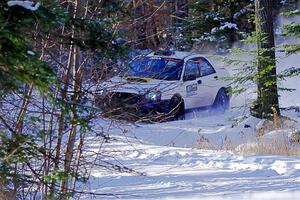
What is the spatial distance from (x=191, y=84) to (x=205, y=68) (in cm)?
122

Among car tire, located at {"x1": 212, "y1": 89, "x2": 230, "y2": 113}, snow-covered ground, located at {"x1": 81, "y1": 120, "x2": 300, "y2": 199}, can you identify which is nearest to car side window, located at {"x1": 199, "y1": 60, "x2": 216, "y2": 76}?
car tire, located at {"x1": 212, "y1": 89, "x2": 230, "y2": 113}

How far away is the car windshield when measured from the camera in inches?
258

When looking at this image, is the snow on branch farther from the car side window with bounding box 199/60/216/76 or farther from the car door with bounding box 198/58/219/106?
the car side window with bounding box 199/60/216/76

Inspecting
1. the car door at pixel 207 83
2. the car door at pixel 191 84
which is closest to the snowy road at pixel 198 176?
the car door at pixel 191 84

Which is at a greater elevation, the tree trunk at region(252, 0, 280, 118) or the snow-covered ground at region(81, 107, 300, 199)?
the tree trunk at region(252, 0, 280, 118)

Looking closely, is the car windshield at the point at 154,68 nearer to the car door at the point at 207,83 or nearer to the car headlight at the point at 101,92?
the car headlight at the point at 101,92

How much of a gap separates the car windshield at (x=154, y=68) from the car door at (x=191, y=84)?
0.38 meters

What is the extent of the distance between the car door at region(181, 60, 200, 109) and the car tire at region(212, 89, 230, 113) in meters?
1.22

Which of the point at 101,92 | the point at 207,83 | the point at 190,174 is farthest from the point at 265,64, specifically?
the point at 101,92

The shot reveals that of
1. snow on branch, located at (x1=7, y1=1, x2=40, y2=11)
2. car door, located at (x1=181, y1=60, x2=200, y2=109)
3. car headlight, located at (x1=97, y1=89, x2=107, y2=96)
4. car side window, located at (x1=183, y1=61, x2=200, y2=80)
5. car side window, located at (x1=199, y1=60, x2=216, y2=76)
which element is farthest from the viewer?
car side window, located at (x1=199, y1=60, x2=216, y2=76)

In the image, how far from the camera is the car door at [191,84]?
1430 centimetres

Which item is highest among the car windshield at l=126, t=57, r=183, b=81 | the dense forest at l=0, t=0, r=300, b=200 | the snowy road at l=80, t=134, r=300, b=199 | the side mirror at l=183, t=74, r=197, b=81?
the side mirror at l=183, t=74, r=197, b=81

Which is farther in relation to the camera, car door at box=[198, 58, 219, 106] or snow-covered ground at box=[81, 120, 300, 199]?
car door at box=[198, 58, 219, 106]

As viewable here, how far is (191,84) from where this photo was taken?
14.5 metres
